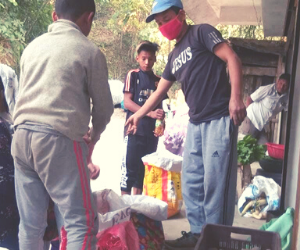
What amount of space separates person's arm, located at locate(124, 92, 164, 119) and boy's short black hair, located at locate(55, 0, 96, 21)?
1.96m

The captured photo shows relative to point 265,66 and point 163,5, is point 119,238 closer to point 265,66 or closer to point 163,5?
point 163,5

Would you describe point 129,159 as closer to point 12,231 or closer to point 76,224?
point 12,231

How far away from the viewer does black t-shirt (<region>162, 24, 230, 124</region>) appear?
3211 millimetres

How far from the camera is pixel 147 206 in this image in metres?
3.28

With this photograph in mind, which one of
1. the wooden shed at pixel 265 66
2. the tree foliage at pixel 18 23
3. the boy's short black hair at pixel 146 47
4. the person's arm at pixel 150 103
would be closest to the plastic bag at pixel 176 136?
the boy's short black hair at pixel 146 47

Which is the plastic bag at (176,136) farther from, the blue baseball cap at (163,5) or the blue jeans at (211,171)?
the blue baseball cap at (163,5)

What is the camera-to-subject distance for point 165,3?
3346 mm

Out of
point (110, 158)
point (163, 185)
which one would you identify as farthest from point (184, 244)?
point (110, 158)

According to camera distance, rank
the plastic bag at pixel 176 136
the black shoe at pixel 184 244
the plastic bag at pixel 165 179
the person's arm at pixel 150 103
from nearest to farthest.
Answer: the black shoe at pixel 184 244 < the person's arm at pixel 150 103 < the plastic bag at pixel 165 179 < the plastic bag at pixel 176 136

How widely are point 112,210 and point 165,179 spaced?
1.56m

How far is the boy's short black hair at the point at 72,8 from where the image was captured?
2.52m

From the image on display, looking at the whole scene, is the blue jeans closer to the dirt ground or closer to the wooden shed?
the dirt ground

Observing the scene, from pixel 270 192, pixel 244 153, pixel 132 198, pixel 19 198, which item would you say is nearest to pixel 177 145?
pixel 244 153

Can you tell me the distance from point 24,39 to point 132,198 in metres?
9.75
